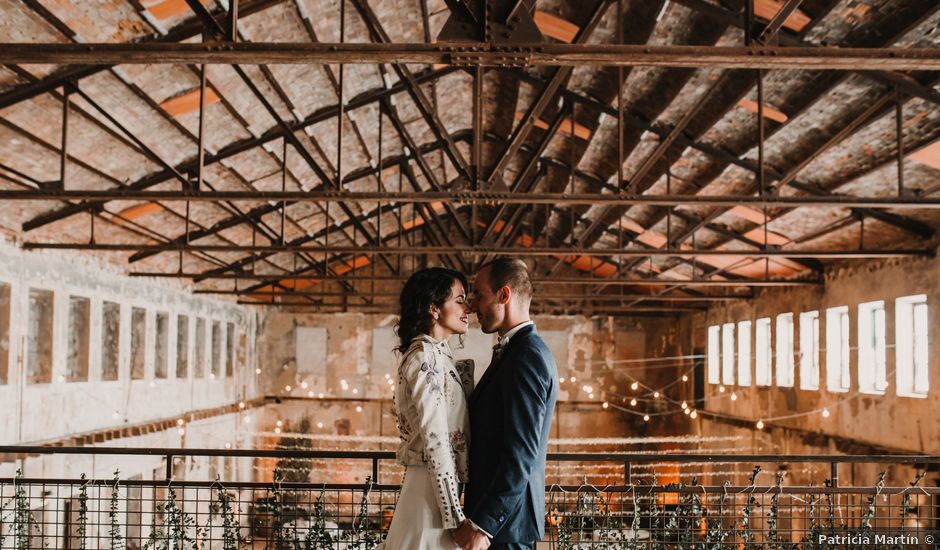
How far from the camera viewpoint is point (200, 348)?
19281mm

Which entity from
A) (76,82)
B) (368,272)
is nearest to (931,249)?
(76,82)

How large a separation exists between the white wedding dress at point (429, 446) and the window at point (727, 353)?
56.7 feet

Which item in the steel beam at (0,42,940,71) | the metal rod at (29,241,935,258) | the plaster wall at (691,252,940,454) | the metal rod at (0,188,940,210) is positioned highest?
the steel beam at (0,42,940,71)

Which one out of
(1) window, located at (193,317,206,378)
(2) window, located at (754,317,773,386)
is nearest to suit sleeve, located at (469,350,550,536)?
(2) window, located at (754,317,773,386)

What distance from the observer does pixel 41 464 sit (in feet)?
37.7

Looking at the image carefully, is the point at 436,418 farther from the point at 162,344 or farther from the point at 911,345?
the point at 162,344

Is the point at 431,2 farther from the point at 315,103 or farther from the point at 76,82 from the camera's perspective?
the point at 76,82

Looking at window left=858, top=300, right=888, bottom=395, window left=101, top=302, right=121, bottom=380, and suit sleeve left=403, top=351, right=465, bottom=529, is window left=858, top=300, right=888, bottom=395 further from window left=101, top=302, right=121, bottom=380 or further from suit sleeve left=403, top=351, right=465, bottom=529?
window left=101, top=302, right=121, bottom=380

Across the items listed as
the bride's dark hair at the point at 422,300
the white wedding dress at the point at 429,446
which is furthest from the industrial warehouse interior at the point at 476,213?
the bride's dark hair at the point at 422,300

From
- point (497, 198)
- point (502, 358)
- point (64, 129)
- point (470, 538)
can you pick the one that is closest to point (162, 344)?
point (64, 129)

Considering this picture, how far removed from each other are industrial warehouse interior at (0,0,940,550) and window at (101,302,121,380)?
0.17ft

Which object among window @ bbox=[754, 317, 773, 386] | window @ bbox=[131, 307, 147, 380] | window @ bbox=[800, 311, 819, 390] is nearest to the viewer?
window @ bbox=[800, 311, 819, 390]

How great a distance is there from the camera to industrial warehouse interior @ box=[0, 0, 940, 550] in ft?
15.4

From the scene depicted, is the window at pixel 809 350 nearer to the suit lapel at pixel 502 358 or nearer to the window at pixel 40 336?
the window at pixel 40 336
